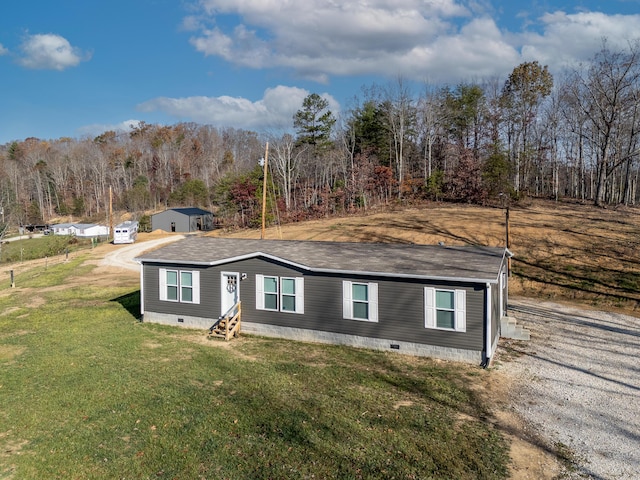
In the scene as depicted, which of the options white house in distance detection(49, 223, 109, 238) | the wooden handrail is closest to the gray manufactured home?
the wooden handrail

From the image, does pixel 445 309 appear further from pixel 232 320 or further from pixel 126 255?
pixel 126 255

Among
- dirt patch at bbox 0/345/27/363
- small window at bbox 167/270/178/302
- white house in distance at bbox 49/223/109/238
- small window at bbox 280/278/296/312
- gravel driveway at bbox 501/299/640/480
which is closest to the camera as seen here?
gravel driveway at bbox 501/299/640/480

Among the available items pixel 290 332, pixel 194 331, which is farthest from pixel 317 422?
pixel 194 331

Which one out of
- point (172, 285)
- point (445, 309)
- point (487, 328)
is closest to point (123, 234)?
point (172, 285)

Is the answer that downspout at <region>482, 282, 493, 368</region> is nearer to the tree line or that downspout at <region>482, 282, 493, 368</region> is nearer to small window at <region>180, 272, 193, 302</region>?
small window at <region>180, 272, 193, 302</region>

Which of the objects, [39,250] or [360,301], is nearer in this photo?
[360,301]
